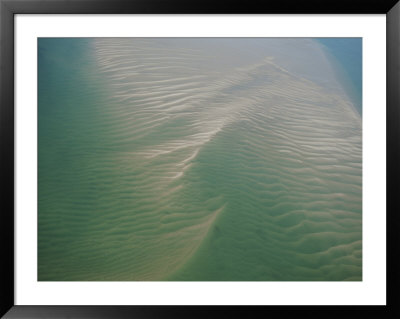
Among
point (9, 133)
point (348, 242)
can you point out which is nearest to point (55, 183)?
point (9, 133)

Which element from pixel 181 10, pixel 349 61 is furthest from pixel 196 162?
pixel 349 61

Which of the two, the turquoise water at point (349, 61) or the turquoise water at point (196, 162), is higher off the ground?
the turquoise water at point (349, 61)

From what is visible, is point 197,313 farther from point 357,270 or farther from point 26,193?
point 26,193

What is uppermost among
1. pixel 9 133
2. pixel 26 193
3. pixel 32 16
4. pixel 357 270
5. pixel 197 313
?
pixel 32 16

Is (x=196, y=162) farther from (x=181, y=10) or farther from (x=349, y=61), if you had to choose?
(x=349, y=61)

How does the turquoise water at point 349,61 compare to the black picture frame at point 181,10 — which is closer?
the black picture frame at point 181,10
